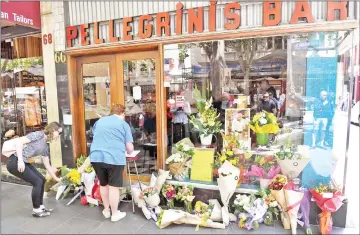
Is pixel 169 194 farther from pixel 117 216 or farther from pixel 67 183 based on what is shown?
pixel 67 183

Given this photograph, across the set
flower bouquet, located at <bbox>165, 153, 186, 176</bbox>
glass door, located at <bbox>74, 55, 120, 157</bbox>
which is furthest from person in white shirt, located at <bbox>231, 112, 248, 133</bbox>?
glass door, located at <bbox>74, 55, 120, 157</bbox>

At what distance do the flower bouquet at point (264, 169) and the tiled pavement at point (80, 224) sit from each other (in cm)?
58

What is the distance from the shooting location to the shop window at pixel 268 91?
368 centimetres

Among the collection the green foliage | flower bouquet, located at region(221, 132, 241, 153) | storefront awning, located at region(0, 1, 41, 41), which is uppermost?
storefront awning, located at region(0, 1, 41, 41)

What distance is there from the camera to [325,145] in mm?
3770

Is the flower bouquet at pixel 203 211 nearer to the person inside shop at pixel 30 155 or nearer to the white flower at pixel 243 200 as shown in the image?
the white flower at pixel 243 200

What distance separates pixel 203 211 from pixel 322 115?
2.04 meters

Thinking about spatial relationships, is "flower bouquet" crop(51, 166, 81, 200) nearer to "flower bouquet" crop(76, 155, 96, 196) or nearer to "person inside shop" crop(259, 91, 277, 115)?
"flower bouquet" crop(76, 155, 96, 196)

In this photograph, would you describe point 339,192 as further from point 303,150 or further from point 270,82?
point 270,82

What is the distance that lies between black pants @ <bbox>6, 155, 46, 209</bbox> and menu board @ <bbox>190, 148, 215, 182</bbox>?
218 centimetres

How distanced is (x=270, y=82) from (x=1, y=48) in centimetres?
577

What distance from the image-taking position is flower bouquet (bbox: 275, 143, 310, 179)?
12.1 feet

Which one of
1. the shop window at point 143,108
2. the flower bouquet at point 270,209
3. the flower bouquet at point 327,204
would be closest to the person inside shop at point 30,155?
the shop window at point 143,108

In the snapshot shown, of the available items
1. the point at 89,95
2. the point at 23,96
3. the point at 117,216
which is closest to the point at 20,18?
the point at 89,95
